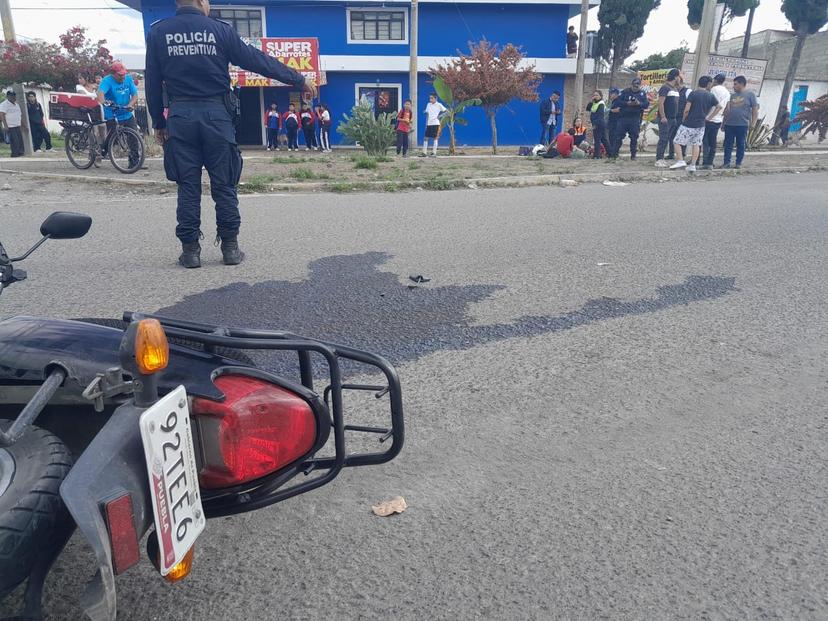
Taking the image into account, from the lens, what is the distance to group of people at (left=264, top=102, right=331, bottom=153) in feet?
78.7

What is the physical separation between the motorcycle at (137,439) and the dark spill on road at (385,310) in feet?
5.64

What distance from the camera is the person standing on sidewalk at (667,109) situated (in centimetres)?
1387

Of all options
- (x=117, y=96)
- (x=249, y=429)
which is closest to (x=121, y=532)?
(x=249, y=429)

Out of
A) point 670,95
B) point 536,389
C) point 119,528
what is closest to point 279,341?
point 119,528

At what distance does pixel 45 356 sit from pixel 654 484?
78.1 inches

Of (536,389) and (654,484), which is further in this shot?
(536,389)

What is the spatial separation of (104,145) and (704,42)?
14.0 m

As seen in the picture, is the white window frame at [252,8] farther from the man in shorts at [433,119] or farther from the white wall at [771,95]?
the white wall at [771,95]

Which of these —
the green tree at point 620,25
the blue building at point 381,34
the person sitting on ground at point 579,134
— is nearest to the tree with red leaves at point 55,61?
the blue building at point 381,34

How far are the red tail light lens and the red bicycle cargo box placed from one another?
11.3 metres

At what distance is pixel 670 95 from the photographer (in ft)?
45.4

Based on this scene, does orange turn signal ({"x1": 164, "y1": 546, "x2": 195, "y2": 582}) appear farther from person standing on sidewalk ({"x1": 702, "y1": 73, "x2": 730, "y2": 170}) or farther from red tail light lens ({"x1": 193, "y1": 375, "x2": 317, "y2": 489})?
person standing on sidewalk ({"x1": 702, "y1": 73, "x2": 730, "y2": 170})

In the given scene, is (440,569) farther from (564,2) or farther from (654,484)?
(564,2)

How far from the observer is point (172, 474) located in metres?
1.37
